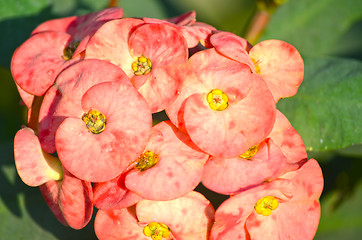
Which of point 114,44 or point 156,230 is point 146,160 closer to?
point 156,230

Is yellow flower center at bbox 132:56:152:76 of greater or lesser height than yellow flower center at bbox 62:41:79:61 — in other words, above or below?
above

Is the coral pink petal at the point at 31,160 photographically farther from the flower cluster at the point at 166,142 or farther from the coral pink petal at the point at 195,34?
the coral pink petal at the point at 195,34

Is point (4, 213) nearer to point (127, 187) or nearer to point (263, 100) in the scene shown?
point (127, 187)

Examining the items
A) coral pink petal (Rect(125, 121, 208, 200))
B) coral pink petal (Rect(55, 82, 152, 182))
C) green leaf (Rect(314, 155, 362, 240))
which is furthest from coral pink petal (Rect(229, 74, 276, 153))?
green leaf (Rect(314, 155, 362, 240))

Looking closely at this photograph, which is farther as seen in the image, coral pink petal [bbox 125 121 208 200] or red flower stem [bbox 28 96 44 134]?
red flower stem [bbox 28 96 44 134]

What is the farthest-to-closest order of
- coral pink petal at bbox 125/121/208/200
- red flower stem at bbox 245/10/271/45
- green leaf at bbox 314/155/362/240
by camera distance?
green leaf at bbox 314/155/362/240 → red flower stem at bbox 245/10/271/45 → coral pink petal at bbox 125/121/208/200

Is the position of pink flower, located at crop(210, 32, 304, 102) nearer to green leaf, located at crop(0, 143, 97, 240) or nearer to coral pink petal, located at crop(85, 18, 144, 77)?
coral pink petal, located at crop(85, 18, 144, 77)

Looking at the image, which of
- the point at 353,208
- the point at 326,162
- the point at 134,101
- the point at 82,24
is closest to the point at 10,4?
the point at 82,24
